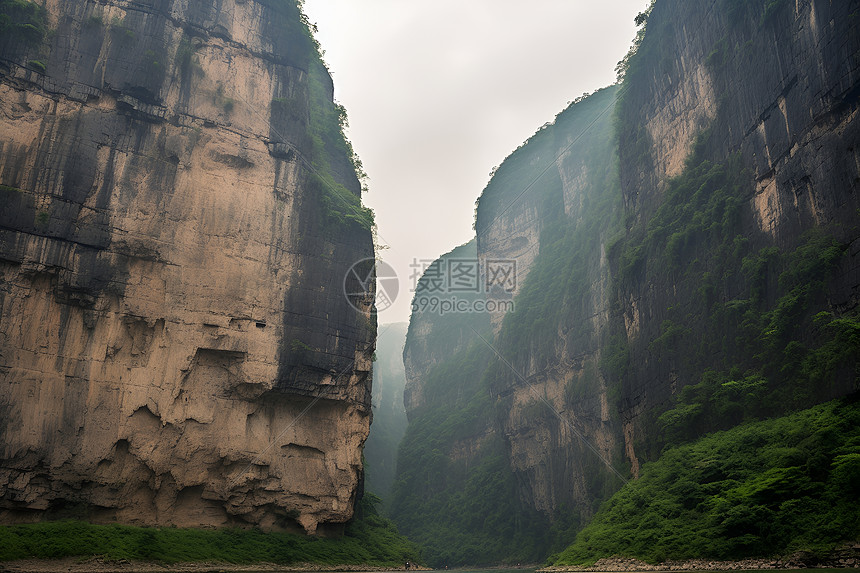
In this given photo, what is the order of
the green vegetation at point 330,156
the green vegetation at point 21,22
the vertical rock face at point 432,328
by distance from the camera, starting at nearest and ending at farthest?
the green vegetation at point 21,22
the green vegetation at point 330,156
the vertical rock face at point 432,328

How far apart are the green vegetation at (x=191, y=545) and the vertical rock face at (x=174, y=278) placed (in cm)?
110

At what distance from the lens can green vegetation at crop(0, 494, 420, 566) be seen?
18906mm

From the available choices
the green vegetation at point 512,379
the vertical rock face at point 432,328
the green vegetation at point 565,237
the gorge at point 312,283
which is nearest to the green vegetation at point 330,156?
the gorge at point 312,283

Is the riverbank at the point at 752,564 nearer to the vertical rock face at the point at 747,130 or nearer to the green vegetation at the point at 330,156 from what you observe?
the vertical rock face at the point at 747,130

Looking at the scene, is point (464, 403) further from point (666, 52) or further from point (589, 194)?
point (666, 52)

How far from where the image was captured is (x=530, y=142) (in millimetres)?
61906

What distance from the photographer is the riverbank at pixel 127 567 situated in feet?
57.5

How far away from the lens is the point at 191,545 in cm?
2222

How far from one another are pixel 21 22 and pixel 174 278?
461 inches

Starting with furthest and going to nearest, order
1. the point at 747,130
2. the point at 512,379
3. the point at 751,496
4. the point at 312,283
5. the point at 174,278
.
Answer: the point at 512,379 → the point at 312,283 → the point at 174,278 → the point at 747,130 → the point at 751,496

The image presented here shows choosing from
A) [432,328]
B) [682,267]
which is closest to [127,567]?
[682,267]

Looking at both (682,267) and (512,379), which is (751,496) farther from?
(512,379)

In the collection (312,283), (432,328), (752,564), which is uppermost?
(432,328)

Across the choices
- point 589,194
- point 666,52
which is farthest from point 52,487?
point 589,194
